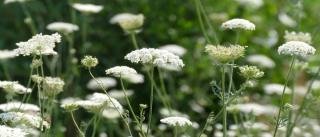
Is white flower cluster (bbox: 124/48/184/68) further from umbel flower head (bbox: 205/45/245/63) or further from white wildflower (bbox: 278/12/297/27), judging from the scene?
white wildflower (bbox: 278/12/297/27)

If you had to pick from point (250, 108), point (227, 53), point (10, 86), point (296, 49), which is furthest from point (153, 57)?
point (250, 108)

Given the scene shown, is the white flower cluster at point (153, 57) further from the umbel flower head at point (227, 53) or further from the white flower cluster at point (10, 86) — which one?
the white flower cluster at point (10, 86)

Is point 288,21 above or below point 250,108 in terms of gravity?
above

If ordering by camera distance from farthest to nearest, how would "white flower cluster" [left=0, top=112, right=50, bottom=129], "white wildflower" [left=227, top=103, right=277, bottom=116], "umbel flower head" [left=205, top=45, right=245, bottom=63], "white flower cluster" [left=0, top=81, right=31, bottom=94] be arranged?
1. "white wildflower" [left=227, top=103, right=277, bottom=116]
2. "white flower cluster" [left=0, top=81, right=31, bottom=94]
3. "white flower cluster" [left=0, top=112, right=50, bottom=129]
4. "umbel flower head" [left=205, top=45, right=245, bottom=63]

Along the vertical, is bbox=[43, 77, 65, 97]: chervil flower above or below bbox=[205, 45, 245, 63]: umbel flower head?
below

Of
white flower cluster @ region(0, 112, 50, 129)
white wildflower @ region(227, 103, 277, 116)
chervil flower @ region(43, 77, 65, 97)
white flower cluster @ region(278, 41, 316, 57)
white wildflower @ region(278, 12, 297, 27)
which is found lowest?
white flower cluster @ region(0, 112, 50, 129)

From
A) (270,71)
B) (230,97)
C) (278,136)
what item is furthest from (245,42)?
(230,97)

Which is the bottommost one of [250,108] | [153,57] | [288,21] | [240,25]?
[250,108]

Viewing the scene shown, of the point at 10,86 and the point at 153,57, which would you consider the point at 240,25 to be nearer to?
the point at 153,57

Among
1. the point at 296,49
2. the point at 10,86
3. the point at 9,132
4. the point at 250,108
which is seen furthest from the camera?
the point at 250,108

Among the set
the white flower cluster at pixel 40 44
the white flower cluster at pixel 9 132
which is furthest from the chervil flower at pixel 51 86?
the white flower cluster at pixel 9 132

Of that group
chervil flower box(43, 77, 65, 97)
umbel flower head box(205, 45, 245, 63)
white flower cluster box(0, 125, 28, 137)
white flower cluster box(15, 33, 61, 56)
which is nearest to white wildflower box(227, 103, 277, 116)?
umbel flower head box(205, 45, 245, 63)
